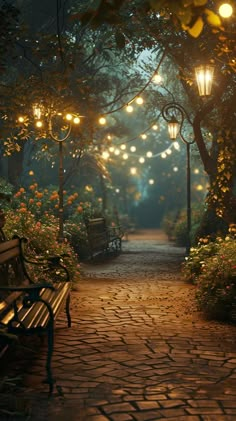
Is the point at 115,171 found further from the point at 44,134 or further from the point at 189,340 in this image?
the point at 189,340

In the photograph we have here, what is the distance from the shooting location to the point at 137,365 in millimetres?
5969

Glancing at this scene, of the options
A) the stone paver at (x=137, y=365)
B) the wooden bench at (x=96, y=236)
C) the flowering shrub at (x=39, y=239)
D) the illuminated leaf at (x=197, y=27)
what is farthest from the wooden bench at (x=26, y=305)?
the wooden bench at (x=96, y=236)

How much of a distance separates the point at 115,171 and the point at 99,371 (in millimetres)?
46364

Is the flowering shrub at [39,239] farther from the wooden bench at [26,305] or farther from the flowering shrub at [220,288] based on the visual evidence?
the wooden bench at [26,305]

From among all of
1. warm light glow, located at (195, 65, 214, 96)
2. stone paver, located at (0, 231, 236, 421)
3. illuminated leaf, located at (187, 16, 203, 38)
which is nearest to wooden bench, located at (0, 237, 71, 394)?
stone paver, located at (0, 231, 236, 421)

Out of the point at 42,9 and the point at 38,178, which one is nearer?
the point at 42,9

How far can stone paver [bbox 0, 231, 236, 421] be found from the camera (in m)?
4.62

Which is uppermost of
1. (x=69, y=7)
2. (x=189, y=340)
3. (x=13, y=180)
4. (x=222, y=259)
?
(x=69, y=7)

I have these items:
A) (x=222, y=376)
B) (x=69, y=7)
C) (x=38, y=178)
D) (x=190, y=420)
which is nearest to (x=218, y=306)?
(x=222, y=376)

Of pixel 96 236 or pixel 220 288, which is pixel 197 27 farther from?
pixel 96 236

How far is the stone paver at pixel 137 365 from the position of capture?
15.2 ft

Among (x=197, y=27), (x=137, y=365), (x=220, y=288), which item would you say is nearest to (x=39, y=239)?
(x=220, y=288)

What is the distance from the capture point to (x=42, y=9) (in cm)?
2538

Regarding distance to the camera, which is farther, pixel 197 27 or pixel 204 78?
pixel 204 78
